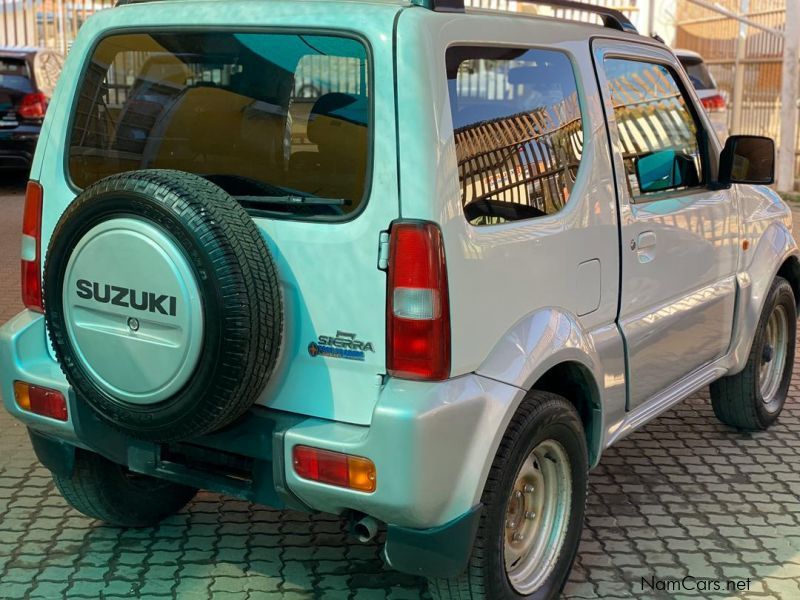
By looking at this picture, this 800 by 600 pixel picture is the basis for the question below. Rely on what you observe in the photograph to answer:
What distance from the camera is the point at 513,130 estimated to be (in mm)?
3297

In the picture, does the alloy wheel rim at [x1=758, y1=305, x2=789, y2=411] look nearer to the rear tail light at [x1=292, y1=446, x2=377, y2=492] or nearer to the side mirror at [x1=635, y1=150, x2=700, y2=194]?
the side mirror at [x1=635, y1=150, x2=700, y2=194]

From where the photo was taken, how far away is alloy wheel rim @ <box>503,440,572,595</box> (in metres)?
3.37

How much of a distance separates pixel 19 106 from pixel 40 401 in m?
11.0

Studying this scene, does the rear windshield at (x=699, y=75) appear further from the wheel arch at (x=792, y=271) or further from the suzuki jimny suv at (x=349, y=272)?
the suzuki jimny suv at (x=349, y=272)

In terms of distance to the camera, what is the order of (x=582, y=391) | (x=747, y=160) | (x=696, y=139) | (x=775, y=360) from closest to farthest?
(x=582, y=391) < (x=747, y=160) < (x=696, y=139) < (x=775, y=360)

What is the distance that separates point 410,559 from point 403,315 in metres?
0.67

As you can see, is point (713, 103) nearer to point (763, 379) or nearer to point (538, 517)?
point (763, 379)

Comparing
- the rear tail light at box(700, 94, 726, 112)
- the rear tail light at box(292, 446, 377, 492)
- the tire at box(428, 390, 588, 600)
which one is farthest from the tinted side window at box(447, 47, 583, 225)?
the rear tail light at box(700, 94, 726, 112)

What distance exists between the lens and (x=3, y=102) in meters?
13.3

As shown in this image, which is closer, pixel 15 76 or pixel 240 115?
pixel 240 115

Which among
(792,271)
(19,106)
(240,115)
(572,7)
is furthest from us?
(19,106)

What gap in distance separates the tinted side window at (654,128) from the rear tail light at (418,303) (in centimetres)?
126

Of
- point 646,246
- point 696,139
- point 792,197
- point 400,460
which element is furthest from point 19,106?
point 400,460

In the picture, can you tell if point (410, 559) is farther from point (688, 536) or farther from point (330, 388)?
point (688, 536)
